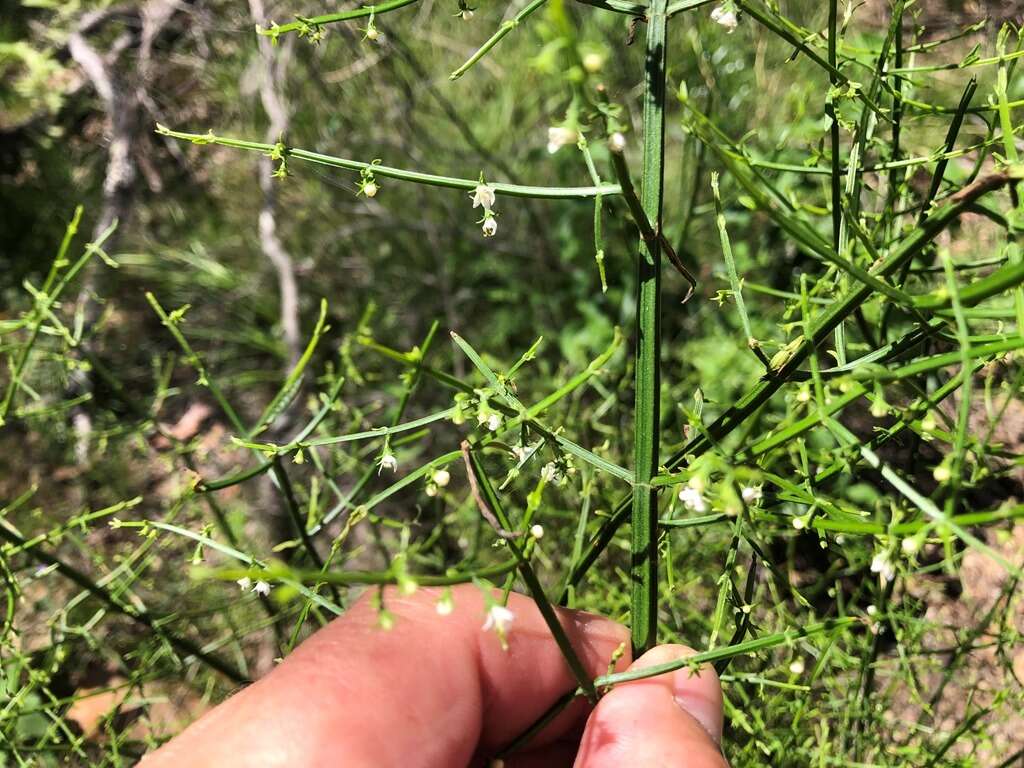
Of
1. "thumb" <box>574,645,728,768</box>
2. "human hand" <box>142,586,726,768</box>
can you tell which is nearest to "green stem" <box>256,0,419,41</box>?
"human hand" <box>142,586,726,768</box>

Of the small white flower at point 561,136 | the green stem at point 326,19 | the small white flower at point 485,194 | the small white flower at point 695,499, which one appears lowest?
the small white flower at point 695,499

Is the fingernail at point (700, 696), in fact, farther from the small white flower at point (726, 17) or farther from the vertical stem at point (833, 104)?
the small white flower at point (726, 17)

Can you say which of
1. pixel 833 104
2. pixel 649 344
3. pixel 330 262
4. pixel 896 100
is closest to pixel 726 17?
pixel 833 104

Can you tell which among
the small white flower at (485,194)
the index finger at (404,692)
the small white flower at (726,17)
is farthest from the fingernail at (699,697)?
the small white flower at (726,17)

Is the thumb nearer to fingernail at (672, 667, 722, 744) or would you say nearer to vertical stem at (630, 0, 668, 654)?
fingernail at (672, 667, 722, 744)

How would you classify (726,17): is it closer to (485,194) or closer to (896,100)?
(485,194)
